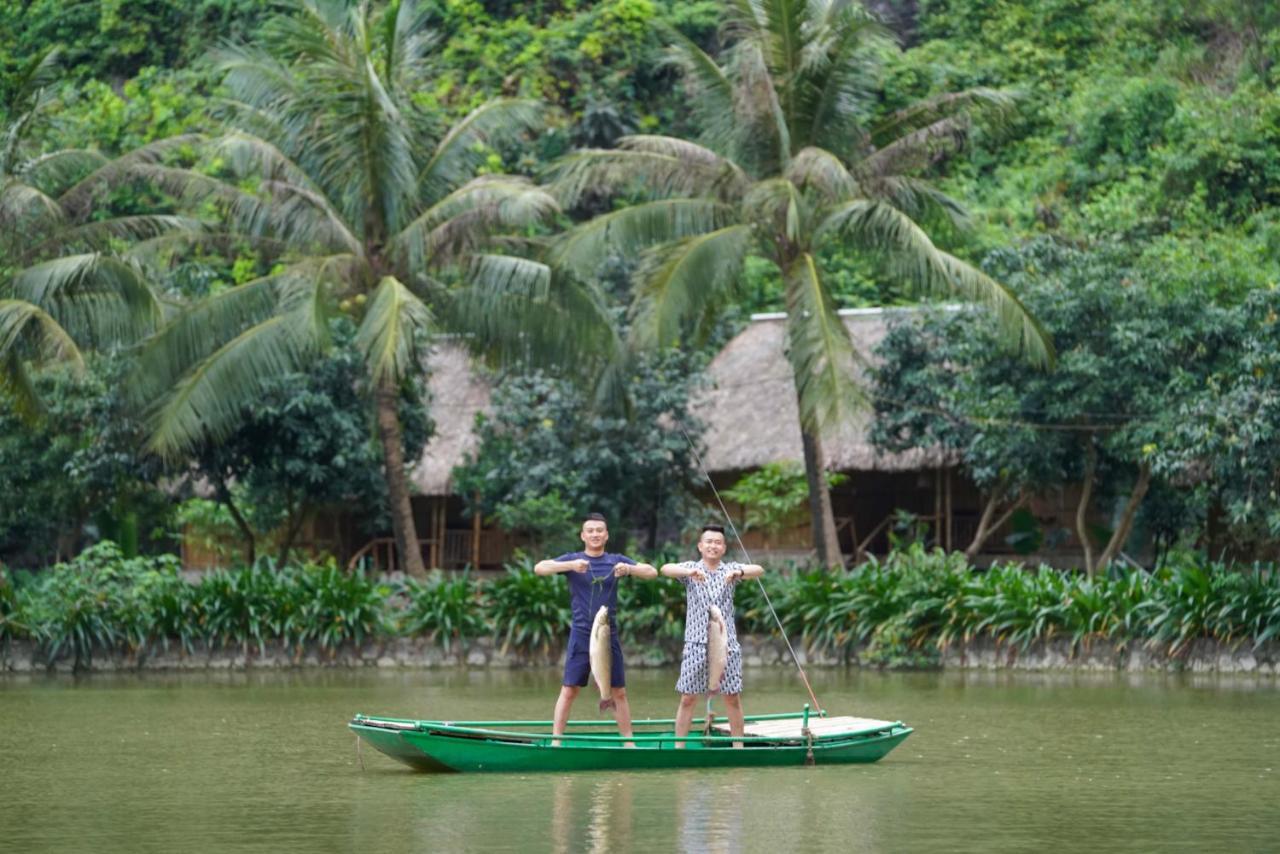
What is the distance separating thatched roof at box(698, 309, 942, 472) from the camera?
27391 millimetres

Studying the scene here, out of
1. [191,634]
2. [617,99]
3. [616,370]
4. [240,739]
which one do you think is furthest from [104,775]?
[617,99]

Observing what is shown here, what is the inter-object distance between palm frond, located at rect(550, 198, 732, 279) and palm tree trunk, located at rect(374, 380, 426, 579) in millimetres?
2995

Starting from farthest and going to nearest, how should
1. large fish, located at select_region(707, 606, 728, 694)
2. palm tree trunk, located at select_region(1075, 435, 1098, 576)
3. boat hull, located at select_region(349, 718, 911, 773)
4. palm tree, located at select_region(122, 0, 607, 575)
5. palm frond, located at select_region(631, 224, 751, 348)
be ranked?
palm tree trunk, located at select_region(1075, 435, 1098, 576) < palm tree, located at select_region(122, 0, 607, 575) < palm frond, located at select_region(631, 224, 751, 348) < large fish, located at select_region(707, 606, 728, 694) < boat hull, located at select_region(349, 718, 911, 773)

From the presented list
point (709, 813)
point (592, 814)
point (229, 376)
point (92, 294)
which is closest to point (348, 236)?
point (229, 376)

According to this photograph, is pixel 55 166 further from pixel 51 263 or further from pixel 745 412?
pixel 745 412

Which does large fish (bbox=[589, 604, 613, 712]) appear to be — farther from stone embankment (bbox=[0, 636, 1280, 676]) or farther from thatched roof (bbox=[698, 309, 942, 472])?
thatched roof (bbox=[698, 309, 942, 472])

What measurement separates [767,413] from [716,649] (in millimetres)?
17233

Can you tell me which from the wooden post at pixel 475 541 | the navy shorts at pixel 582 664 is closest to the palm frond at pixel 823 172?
the wooden post at pixel 475 541

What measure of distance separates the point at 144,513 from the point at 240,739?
1523 cm

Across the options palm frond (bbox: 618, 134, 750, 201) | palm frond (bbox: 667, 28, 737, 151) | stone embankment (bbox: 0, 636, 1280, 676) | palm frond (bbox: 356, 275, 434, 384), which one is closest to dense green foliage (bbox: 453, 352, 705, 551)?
stone embankment (bbox: 0, 636, 1280, 676)

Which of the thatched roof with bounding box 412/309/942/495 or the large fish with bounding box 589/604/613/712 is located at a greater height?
the thatched roof with bounding box 412/309/942/495

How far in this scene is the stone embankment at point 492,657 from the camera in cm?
2100

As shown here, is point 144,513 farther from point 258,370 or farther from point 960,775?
point 960,775

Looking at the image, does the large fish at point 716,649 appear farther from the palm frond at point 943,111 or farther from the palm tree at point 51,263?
the palm frond at point 943,111
